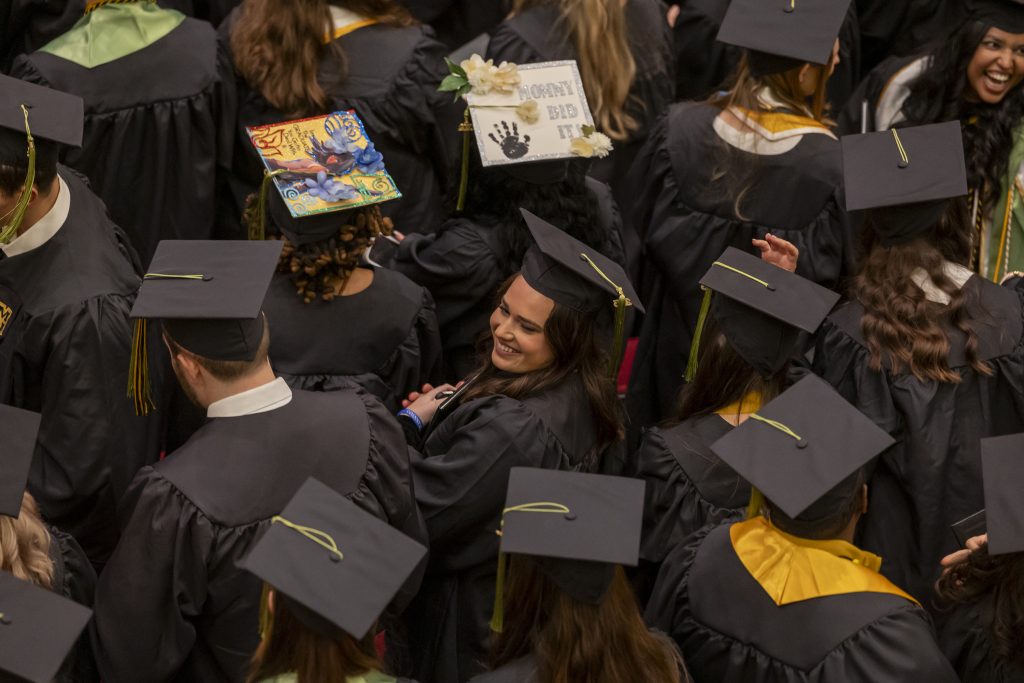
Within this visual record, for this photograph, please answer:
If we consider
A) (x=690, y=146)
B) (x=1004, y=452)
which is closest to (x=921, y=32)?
(x=690, y=146)

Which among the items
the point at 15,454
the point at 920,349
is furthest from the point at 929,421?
the point at 15,454

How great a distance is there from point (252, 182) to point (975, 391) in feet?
Answer: 9.67

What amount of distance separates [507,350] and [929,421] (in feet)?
4.31

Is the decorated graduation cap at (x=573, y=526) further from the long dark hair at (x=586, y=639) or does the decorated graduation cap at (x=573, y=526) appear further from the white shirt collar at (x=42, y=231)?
the white shirt collar at (x=42, y=231)

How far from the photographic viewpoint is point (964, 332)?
407cm

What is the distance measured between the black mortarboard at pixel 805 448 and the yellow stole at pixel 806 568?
3.2 inches

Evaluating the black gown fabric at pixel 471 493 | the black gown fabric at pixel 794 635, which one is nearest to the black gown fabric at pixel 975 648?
the black gown fabric at pixel 794 635

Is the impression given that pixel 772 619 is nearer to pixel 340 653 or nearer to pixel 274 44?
pixel 340 653

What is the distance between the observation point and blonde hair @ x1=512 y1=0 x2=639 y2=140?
17.2 feet

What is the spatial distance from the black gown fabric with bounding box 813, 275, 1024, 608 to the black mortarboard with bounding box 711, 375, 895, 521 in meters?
0.81

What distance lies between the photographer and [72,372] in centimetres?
373

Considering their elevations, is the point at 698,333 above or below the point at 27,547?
below

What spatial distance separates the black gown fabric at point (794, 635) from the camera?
293cm

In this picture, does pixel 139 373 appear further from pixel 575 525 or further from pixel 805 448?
pixel 805 448
